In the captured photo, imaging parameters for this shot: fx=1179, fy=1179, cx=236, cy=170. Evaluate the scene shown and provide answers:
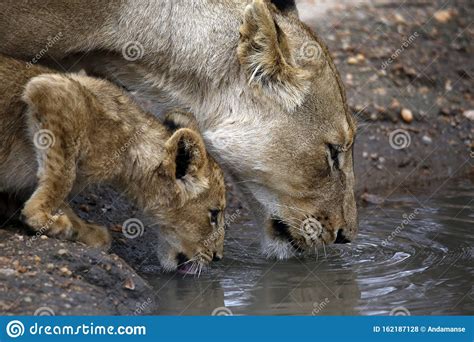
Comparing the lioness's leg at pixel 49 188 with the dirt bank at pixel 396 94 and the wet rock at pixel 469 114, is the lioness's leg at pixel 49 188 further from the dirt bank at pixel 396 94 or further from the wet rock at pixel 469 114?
the wet rock at pixel 469 114

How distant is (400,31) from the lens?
44.7ft

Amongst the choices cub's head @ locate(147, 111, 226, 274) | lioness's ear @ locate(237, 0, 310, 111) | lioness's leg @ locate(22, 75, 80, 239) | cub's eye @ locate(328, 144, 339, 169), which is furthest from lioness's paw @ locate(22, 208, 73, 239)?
cub's eye @ locate(328, 144, 339, 169)

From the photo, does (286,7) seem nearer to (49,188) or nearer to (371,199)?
(49,188)

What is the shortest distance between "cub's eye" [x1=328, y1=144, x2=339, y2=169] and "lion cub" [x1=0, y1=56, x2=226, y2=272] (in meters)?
0.86

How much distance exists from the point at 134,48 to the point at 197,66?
0.48m

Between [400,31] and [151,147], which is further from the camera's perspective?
[400,31]

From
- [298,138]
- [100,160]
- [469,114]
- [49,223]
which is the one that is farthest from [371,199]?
[49,223]

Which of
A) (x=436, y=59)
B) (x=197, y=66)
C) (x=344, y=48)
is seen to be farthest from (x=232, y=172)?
(x=436, y=59)

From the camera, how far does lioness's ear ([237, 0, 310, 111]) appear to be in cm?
835

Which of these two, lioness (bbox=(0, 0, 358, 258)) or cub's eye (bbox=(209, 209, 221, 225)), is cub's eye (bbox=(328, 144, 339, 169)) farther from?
cub's eye (bbox=(209, 209, 221, 225))

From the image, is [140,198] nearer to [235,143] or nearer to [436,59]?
[235,143]

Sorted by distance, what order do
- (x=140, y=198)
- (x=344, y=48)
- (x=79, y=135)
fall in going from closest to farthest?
(x=79, y=135) → (x=140, y=198) → (x=344, y=48)

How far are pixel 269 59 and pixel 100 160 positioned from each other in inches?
55.7

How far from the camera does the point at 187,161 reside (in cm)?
860
